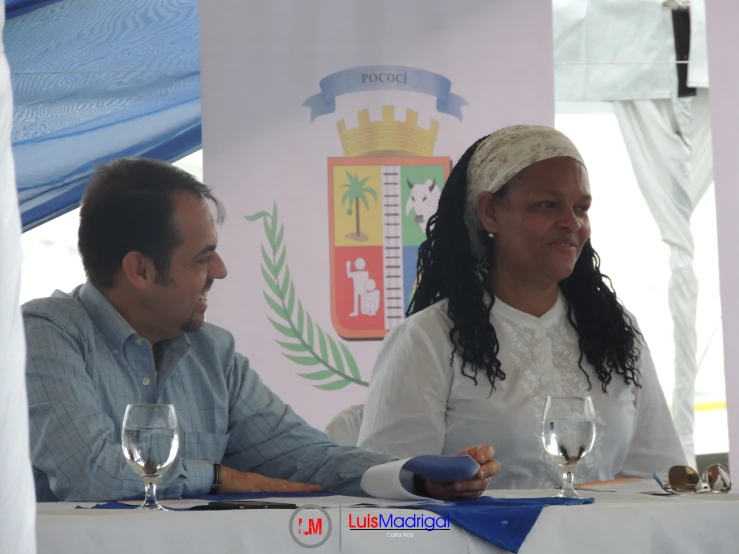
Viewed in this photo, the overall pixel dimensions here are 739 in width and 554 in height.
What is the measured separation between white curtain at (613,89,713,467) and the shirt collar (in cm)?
304

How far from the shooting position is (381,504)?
4.76 ft

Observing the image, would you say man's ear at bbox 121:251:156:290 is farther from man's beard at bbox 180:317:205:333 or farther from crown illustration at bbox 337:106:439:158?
crown illustration at bbox 337:106:439:158

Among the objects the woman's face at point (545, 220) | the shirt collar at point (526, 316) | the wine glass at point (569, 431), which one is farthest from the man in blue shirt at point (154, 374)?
the woman's face at point (545, 220)

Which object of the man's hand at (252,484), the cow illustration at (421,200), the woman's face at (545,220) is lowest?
the man's hand at (252,484)

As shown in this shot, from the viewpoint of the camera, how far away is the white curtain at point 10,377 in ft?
1.45

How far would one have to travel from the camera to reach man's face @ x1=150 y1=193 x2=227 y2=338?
2359mm

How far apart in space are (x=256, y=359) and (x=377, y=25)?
1498 mm

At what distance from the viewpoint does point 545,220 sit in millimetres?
2611

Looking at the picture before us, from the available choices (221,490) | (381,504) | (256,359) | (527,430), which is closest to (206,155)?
(256,359)

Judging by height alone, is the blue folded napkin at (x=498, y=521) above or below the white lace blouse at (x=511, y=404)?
below

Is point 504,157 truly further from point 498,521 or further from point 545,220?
point 498,521

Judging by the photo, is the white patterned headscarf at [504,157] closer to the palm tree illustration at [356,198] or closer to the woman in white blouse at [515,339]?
the woman in white blouse at [515,339]

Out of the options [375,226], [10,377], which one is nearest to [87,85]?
[375,226]

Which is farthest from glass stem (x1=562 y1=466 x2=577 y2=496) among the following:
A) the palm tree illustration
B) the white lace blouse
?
the palm tree illustration
